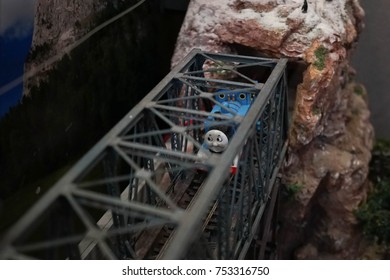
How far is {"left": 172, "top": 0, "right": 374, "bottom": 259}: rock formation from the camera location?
912 cm

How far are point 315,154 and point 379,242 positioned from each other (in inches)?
120

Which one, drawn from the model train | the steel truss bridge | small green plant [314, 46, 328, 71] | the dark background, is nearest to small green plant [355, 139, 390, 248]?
the dark background

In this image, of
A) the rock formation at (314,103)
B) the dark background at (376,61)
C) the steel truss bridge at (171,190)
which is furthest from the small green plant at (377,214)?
the steel truss bridge at (171,190)

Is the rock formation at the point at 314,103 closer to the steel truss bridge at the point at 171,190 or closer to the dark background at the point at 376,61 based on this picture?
the steel truss bridge at the point at 171,190

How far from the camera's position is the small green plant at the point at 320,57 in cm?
898

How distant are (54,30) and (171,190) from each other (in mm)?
3534

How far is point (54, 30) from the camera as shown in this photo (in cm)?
708

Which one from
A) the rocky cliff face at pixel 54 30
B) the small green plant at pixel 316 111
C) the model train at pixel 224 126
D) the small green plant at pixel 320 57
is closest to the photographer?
the rocky cliff face at pixel 54 30

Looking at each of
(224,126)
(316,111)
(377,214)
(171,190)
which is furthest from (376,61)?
(171,190)

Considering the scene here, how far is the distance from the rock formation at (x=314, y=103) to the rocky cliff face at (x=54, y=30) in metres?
2.46

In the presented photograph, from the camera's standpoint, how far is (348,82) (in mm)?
11797

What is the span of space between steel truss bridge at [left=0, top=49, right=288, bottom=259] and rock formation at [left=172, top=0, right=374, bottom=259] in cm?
66

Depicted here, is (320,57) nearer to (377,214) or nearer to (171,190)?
(171,190)

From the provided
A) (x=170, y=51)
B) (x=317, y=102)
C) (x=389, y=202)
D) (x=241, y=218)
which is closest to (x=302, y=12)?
(x=317, y=102)
